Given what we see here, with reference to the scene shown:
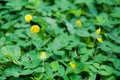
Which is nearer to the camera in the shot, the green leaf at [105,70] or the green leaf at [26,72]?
the green leaf at [26,72]

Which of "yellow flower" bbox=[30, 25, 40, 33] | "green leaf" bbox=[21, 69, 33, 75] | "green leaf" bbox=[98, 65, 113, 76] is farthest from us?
"yellow flower" bbox=[30, 25, 40, 33]

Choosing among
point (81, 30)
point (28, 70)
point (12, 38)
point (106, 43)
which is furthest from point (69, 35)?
point (28, 70)

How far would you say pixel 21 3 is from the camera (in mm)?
2395

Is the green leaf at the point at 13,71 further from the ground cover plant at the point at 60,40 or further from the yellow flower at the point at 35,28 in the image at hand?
the yellow flower at the point at 35,28

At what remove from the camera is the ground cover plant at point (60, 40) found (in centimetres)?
168

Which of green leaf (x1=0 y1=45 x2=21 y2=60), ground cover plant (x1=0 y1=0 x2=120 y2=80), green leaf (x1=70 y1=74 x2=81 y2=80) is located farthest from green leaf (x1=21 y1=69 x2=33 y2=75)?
green leaf (x1=70 y1=74 x2=81 y2=80)

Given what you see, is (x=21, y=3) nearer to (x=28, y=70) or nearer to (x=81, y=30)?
(x=81, y=30)

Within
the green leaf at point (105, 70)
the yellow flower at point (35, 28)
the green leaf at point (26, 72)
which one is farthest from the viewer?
the yellow flower at point (35, 28)

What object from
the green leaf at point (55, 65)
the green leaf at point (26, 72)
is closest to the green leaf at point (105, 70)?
the green leaf at point (55, 65)

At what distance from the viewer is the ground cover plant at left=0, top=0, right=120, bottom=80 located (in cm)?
168

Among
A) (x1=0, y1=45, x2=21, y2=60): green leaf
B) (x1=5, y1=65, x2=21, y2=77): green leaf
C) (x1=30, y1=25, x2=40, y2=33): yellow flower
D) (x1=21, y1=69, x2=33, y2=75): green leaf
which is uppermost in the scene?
(x1=30, y1=25, x2=40, y2=33): yellow flower

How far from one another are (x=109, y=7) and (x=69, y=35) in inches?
25.5

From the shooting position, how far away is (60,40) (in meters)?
1.92

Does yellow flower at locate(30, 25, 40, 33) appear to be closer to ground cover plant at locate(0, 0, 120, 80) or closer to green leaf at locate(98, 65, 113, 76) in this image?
ground cover plant at locate(0, 0, 120, 80)
